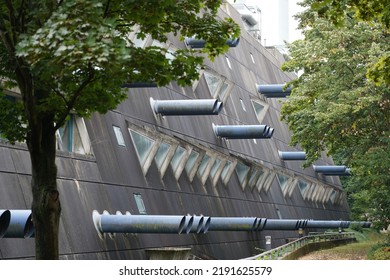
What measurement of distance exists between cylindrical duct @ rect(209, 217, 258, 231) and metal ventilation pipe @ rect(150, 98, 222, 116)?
3.91 meters

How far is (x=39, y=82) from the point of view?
12.8 metres

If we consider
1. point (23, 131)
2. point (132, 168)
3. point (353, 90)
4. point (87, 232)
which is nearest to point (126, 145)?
point (132, 168)

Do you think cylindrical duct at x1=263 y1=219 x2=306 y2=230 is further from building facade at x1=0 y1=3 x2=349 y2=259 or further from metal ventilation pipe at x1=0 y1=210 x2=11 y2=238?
metal ventilation pipe at x1=0 y1=210 x2=11 y2=238

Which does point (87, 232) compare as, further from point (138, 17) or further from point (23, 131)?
point (138, 17)

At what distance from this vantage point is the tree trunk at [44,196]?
42.9ft

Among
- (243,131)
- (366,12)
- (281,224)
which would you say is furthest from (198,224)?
(281,224)

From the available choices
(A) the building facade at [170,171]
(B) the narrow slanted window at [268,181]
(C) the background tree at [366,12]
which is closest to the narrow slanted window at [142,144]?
(A) the building facade at [170,171]

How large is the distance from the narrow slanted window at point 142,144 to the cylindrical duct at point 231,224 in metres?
3.03

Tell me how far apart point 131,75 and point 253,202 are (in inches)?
1102

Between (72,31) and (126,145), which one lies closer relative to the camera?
(72,31)

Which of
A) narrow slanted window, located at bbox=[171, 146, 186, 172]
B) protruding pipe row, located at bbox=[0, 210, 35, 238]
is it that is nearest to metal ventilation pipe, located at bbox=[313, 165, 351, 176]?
narrow slanted window, located at bbox=[171, 146, 186, 172]

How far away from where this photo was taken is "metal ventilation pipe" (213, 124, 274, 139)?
3569cm

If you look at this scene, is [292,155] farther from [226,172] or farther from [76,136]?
[76,136]

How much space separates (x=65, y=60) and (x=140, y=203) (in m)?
16.0
